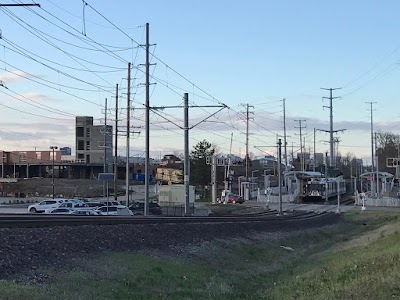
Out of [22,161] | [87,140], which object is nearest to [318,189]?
[87,140]

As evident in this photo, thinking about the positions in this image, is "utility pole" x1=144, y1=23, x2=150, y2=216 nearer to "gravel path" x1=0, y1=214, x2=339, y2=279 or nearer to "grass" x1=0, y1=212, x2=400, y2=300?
"gravel path" x1=0, y1=214, x2=339, y2=279

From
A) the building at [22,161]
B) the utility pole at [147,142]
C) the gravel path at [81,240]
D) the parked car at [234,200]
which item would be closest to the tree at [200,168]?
the parked car at [234,200]

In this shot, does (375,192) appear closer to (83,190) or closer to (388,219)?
(388,219)

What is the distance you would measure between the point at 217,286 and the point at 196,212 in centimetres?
5497

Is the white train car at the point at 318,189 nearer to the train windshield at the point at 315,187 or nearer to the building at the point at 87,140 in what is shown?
the train windshield at the point at 315,187

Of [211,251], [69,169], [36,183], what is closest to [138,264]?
[211,251]

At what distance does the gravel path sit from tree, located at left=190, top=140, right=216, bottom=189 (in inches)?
3691

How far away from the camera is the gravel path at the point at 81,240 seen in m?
16.7

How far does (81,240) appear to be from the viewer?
21.4m

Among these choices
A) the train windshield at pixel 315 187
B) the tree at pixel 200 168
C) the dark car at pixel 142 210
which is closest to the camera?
the dark car at pixel 142 210

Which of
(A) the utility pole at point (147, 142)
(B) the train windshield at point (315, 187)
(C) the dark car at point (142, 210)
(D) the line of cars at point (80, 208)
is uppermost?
(A) the utility pole at point (147, 142)

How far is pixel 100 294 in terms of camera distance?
1427cm

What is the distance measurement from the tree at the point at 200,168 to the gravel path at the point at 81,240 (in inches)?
3691

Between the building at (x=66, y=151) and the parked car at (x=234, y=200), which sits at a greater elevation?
the building at (x=66, y=151)
